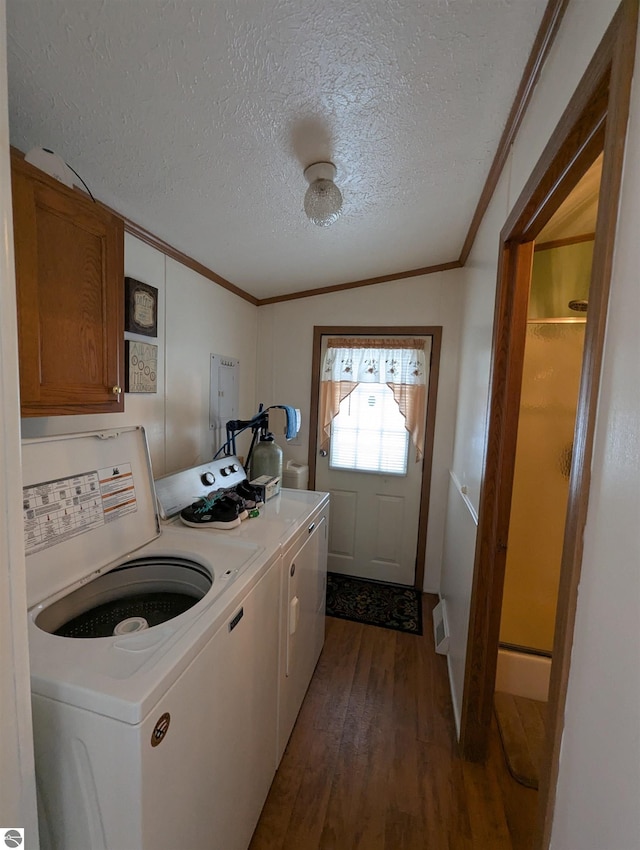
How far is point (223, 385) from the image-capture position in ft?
8.07

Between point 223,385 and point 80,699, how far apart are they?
1969 mm

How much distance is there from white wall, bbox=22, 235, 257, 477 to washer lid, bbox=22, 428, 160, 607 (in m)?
0.35

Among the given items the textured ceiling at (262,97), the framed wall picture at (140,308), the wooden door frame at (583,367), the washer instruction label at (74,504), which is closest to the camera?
the wooden door frame at (583,367)

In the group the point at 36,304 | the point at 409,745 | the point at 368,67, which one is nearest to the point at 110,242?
the point at 36,304

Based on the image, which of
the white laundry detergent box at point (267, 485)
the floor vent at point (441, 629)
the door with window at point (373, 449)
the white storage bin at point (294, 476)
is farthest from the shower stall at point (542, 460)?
the white storage bin at point (294, 476)

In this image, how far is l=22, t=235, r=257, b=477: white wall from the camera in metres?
1.69

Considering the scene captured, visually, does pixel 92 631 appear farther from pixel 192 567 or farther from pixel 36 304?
pixel 36 304

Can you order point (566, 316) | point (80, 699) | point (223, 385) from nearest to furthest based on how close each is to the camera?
1. point (80, 699)
2. point (566, 316)
3. point (223, 385)

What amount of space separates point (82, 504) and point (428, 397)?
2.23 meters

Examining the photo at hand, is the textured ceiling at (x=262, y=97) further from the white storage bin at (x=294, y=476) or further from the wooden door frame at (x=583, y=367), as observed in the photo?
the white storage bin at (x=294, y=476)

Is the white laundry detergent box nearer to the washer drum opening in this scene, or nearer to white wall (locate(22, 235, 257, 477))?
white wall (locate(22, 235, 257, 477))

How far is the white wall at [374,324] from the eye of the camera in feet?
8.53

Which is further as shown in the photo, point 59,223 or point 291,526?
point 291,526

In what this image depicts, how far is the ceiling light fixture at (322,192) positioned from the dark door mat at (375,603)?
240 centimetres
